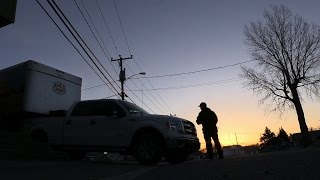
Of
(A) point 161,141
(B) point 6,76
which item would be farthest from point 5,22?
(A) point 161,141

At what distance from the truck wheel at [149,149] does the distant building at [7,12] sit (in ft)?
34.1

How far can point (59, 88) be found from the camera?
14.9 meters

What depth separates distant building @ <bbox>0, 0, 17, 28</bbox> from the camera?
17250 millimetres

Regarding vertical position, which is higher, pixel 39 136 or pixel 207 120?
pixel 207 120

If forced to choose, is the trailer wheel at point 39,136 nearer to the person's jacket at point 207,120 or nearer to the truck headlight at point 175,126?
the truck headlight at point 175,126

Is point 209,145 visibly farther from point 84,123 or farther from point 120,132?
point 84,123

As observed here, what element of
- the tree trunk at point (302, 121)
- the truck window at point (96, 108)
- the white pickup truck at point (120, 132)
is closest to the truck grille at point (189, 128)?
the white pickup truck at point (120, 132)

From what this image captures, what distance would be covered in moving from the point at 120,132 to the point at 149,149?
3.49ft

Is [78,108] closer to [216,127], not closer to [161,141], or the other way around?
[161,141]

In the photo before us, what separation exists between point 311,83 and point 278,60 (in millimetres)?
3335

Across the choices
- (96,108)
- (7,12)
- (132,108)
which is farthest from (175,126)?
(7,12)

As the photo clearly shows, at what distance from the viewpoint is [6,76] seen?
1451cm

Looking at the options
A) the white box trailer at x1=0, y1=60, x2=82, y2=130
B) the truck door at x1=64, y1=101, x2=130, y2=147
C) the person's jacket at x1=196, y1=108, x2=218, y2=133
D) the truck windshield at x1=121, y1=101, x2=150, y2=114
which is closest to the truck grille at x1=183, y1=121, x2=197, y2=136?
the person's jacket at x1=196, y1=108, x2=218, y2=133

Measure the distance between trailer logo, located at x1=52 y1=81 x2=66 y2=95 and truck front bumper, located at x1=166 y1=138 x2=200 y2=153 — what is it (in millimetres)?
6042
